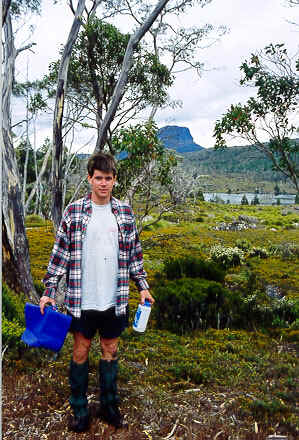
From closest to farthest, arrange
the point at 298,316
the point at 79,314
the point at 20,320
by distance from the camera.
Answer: the point at 79,314, the point at 20,320, the point at 298,316

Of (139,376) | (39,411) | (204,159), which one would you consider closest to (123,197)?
(139,376)

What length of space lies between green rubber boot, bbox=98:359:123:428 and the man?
5.3 inches

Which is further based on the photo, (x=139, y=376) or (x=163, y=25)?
(x=163, y=25)

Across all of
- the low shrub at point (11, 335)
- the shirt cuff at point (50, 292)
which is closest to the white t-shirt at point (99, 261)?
the shirt cuff at point (50, 292)

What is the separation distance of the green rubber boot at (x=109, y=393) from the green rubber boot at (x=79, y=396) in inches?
5.4

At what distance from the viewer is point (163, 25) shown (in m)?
10.3

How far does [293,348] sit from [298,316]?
1221 mm

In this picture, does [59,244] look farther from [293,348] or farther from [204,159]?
[204,159]

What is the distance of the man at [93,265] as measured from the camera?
2.73 metres

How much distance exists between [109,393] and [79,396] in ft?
0.73

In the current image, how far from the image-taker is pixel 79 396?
2.95 m

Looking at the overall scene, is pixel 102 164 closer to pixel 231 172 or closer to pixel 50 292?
pixel 50 292

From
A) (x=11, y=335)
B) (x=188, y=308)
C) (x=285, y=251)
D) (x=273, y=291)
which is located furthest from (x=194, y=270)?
(x=285, y=251)

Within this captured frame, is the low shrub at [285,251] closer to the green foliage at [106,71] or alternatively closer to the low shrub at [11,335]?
the green foliage at [106,71]
